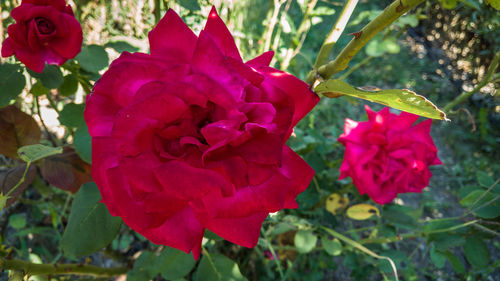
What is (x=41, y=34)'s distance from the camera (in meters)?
0.53

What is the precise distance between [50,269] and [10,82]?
351mm

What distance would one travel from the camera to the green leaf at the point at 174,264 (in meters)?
0.62

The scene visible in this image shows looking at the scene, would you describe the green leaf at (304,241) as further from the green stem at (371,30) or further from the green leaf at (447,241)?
the green stem at (371,30)

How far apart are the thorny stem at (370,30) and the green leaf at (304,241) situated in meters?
0.51

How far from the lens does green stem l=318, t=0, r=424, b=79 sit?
308mm

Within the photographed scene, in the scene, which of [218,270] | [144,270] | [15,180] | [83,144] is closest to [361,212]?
[218,270]

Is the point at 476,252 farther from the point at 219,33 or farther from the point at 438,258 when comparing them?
the point at 219,33

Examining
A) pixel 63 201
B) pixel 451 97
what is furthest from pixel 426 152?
pixel 451 97

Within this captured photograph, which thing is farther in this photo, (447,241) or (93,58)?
(447,241)

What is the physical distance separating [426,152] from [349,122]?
18cm

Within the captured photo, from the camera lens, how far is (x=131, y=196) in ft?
1.13

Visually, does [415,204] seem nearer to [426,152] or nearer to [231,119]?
[426,152]

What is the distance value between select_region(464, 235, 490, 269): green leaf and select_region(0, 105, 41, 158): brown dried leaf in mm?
988

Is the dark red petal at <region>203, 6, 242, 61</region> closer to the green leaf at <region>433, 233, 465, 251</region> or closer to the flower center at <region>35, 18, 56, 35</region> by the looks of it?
the flower center at <region>35, 18, 56, 35</region>
